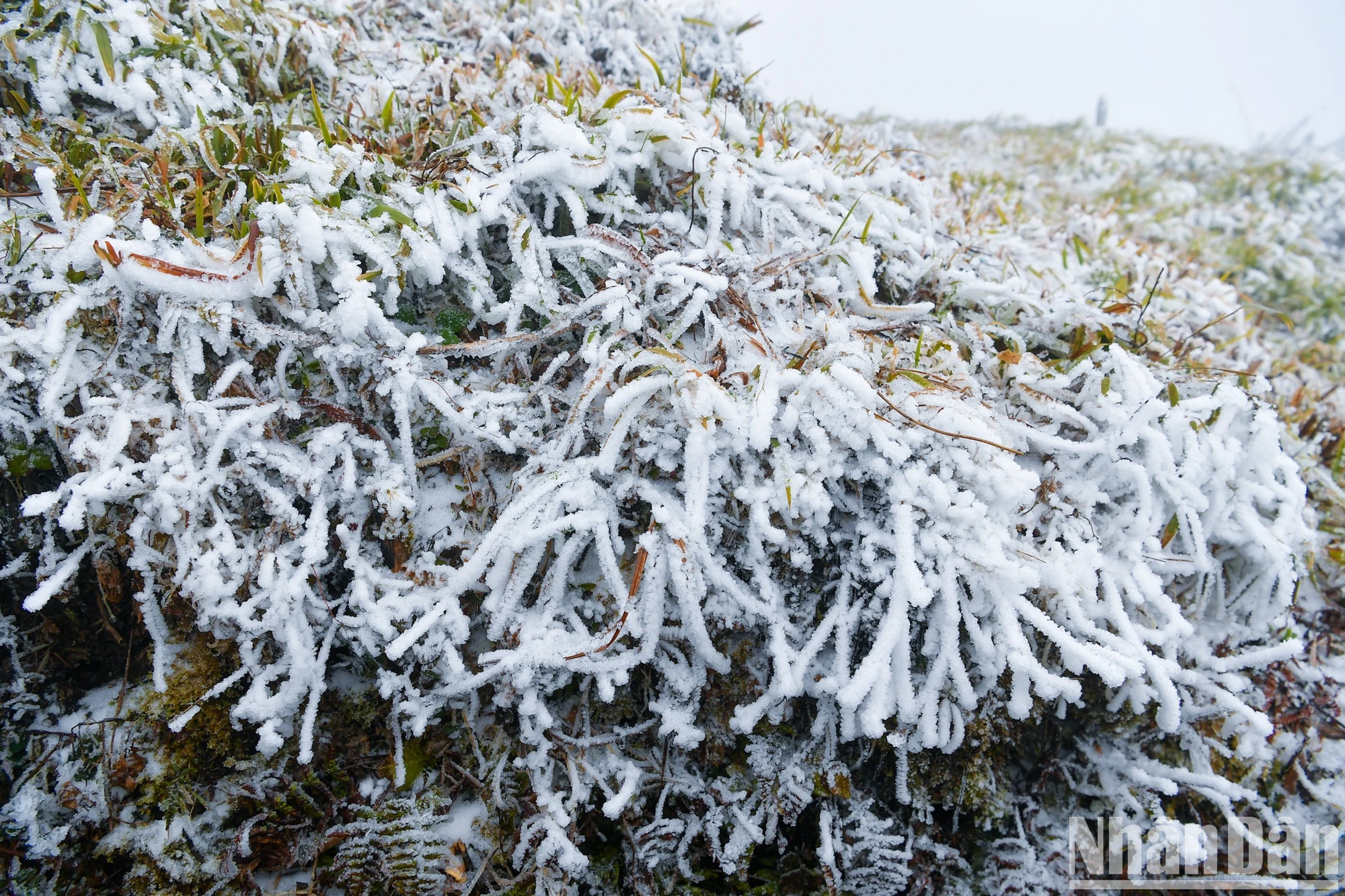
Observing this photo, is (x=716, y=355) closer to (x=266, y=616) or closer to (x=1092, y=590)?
(x=1092, y=590)

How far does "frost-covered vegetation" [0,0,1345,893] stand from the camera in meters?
1.88

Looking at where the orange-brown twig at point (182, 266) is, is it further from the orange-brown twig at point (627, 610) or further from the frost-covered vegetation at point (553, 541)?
the orange-brown twig at point (627, 610)

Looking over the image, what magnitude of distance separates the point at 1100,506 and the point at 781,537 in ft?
4.06

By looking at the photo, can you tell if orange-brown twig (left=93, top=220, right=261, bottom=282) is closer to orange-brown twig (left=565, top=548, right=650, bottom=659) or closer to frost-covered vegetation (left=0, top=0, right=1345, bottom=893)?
frost-covered vegetation (left=0, top=0, right=1345, bottom=893)

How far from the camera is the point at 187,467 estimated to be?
1.85 metres

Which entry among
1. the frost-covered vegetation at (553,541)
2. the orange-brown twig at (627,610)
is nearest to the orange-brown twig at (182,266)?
the frost-covered vegetation at (553,541)

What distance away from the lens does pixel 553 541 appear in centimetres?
202

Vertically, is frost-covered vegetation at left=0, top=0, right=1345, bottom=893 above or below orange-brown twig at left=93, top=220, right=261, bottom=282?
below

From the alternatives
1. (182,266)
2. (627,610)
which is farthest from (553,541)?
(182,266)

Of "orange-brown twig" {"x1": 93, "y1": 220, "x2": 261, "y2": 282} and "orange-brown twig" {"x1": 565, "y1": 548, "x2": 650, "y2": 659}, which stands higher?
"orange-brown twig" {"x1": 93, "y1": 220, "x2": 261, "y2": 282}

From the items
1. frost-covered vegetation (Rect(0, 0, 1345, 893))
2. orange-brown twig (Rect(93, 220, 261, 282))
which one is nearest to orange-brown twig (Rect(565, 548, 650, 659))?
frost-covered vegetation (Rect(0, 0, 1345, 893))

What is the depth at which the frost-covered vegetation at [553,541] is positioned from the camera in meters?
1.88

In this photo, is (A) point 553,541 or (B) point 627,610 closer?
(B) point 627,610

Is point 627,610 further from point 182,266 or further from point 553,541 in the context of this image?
point 182,266
